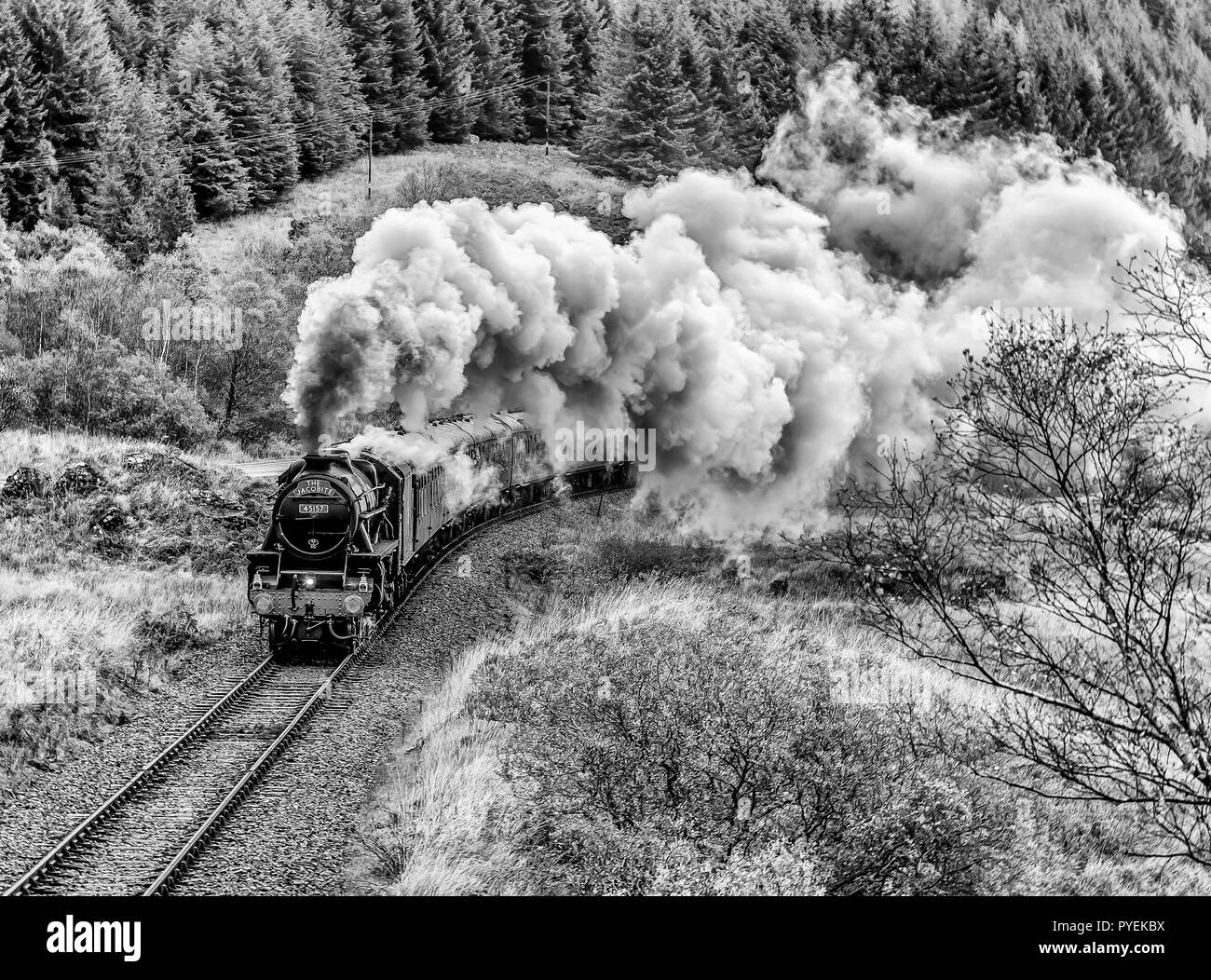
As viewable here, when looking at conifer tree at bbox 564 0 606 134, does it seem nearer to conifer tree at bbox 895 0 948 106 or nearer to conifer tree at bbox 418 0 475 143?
conifer tree at bbox 418 0 475 143

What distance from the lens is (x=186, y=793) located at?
1246 cm

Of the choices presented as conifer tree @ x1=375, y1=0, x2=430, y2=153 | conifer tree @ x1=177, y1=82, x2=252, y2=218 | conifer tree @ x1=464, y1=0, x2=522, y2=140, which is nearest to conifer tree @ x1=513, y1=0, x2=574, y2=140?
conifer tree @ x1=464, y1=0, x2=522, y2=140

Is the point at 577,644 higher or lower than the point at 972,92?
lower

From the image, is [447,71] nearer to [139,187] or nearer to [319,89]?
[319,89]

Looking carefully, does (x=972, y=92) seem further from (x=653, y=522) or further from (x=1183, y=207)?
(x=653, y=522)

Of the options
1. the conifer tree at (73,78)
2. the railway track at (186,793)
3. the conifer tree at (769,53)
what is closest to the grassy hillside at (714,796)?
the railway track at (186,793)

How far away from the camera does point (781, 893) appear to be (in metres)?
9.53

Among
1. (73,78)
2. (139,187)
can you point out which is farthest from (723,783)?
(139,187)

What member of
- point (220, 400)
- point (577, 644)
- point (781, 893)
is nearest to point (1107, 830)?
point (781, 893)

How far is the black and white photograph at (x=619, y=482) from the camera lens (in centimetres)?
866

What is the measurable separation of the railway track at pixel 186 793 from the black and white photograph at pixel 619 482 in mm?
72

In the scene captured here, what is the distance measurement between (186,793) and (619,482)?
72.4 ft

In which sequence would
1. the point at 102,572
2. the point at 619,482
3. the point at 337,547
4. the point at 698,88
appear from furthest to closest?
the point at 698,88, the point at 619,482, the point at 102,572, the point at 337,547

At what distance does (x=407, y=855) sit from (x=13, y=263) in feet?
110
